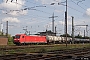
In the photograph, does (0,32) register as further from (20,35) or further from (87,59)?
(87,59)

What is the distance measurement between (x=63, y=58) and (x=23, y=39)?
34.8 metres

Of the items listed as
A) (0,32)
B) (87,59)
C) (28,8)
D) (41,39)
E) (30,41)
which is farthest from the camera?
(0,32)

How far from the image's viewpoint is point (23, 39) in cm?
5003

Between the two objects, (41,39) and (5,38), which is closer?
(41,39)

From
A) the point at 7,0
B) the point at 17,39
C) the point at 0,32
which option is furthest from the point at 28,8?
the point at 0,32

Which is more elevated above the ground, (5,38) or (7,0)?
(7,0)

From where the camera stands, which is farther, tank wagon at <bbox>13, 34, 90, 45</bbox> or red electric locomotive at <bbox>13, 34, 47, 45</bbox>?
tank wagon at <bbox>13, 34, 90, 45</bbox>

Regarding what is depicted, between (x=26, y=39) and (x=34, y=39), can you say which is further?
(x=34, y=39)

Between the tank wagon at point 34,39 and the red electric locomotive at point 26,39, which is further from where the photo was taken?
the tank wagon at point 34,39

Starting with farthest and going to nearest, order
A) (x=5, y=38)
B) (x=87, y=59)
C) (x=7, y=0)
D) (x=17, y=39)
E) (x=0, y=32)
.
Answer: (x=0, y=32) → (x=5, y=38) → (x=17, y=39) → (x=7, y=0) → (x=87, y=59)

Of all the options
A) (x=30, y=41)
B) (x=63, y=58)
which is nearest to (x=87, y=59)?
(x=63, y=58)

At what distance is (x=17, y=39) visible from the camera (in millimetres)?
48969

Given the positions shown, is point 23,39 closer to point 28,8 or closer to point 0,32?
point 28,8

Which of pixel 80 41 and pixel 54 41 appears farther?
pixel 80 41
